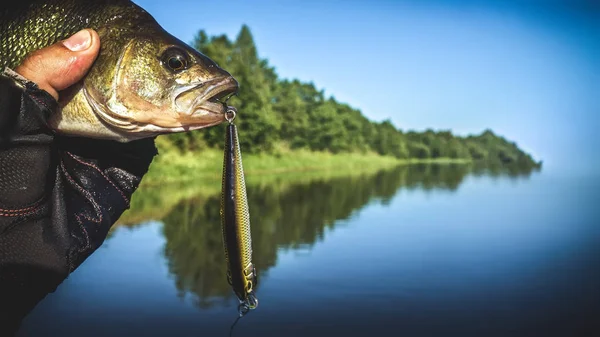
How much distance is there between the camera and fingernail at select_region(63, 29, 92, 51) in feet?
5.91

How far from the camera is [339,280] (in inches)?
311

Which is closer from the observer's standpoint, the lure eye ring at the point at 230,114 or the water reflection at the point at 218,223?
the lure eye ring at the point at 230,114

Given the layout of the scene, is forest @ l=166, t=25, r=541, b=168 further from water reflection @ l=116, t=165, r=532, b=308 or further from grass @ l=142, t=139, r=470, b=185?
water reflection @ l=116, t=165, r=532, b=308

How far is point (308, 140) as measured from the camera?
54.2 meters

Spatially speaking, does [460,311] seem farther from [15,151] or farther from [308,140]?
[308,140]

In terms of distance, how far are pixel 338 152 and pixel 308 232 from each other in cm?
4890

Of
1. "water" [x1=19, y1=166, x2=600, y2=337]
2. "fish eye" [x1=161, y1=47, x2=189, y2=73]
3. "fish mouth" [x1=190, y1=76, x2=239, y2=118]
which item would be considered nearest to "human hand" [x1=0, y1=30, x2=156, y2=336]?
"fish eye" [x1=161, y1=47, x2=189, y2=73]

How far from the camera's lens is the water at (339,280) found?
6.15m

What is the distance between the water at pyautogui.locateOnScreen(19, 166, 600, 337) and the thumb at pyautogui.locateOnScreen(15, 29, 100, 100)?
14.8 feet

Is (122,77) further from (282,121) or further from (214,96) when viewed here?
(282,121)

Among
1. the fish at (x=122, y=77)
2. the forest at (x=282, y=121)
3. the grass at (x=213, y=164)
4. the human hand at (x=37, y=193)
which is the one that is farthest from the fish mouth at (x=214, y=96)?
the forest at (x=282, y=121)

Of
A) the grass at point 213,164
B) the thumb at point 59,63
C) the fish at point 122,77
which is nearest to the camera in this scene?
the thumb at point 59,63

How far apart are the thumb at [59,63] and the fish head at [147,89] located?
83 mm

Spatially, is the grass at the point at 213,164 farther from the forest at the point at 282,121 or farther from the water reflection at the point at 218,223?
the water reflection at the point at 218,223
